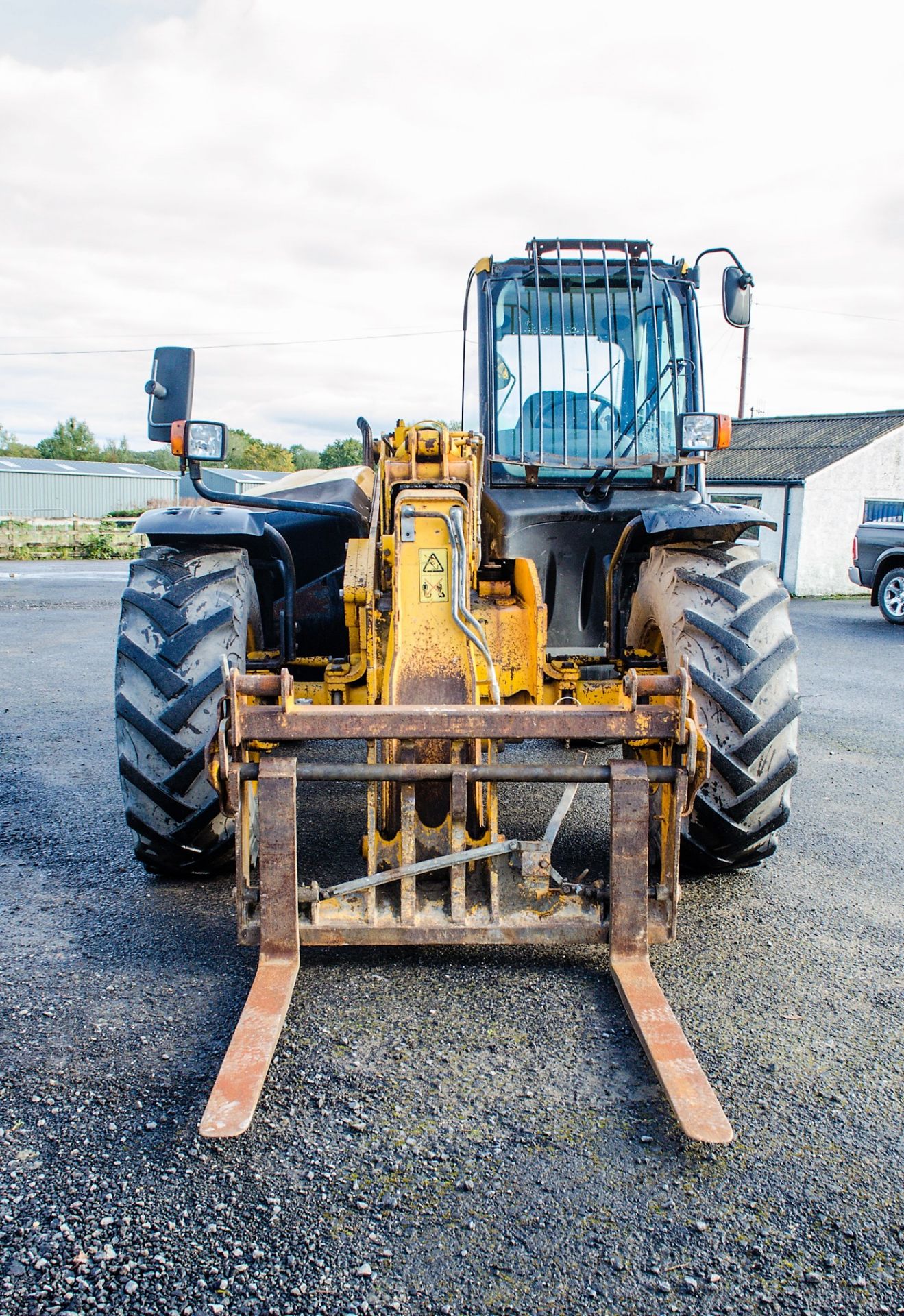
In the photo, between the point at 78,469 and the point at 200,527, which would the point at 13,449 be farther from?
the point at 200,527

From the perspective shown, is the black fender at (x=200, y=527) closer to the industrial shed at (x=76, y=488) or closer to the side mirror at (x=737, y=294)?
the side mirror at (x=737, y=294)

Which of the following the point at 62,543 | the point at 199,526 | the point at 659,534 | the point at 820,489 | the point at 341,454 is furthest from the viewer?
the point at 341,454

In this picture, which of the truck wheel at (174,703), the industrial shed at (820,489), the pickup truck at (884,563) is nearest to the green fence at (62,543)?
the industrial shed at (820,489)

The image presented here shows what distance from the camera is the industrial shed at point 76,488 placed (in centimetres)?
5219

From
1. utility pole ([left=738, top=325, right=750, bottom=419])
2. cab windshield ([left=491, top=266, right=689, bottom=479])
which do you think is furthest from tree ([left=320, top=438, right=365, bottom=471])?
cab windshield ([left=491, top=266, right=689, bottom=479])

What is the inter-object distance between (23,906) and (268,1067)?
1756mm

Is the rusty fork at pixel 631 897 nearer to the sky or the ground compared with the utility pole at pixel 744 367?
nearer to the ground

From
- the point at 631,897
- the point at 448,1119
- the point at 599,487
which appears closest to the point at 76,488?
the point at 599,487

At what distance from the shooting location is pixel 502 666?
158 inches

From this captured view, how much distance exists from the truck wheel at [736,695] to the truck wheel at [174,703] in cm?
183

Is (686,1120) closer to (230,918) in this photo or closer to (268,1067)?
(268,1067)

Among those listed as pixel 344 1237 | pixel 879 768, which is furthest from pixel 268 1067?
pixel 879 768

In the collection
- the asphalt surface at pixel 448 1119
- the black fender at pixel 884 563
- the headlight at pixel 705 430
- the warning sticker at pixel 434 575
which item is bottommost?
the asphalt surface at pixel 448 1119

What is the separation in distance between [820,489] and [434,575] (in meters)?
19.4
